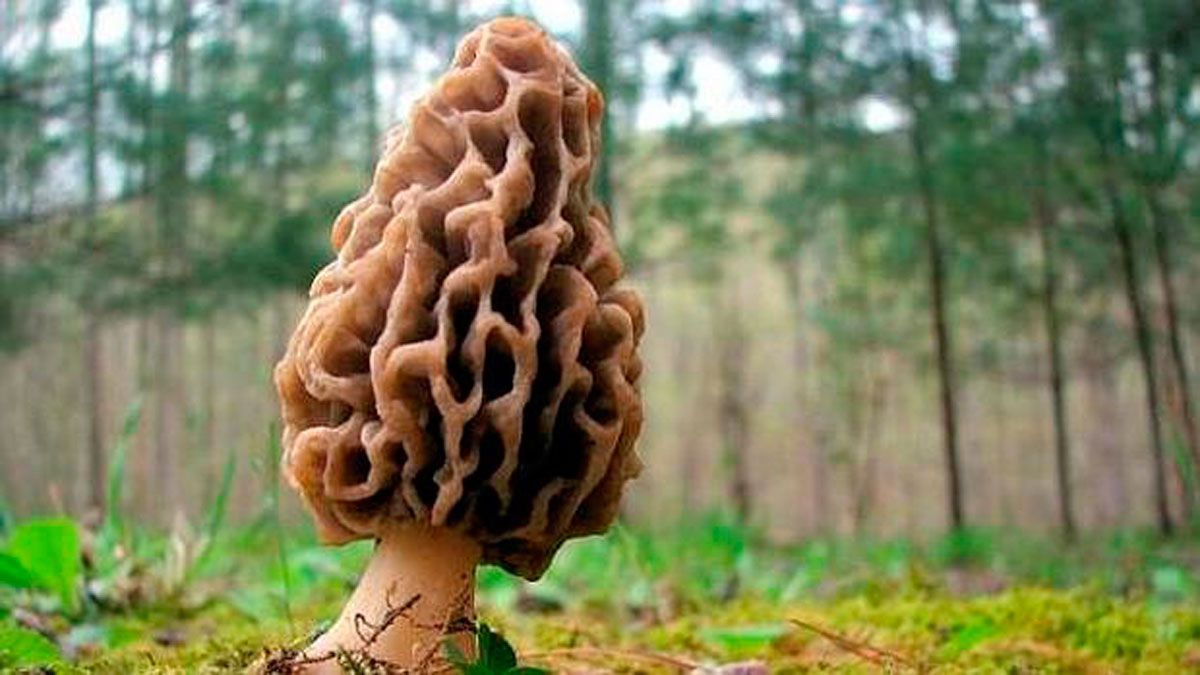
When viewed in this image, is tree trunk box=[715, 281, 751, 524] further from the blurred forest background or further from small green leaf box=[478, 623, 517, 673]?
small green leaf box=[478, 623, 517, 673]

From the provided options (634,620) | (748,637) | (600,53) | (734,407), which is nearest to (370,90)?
(600,53)

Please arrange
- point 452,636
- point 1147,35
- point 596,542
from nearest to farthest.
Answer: point 452,636 → point 596,542 → point 1147,35

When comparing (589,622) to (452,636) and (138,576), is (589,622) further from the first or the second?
(452,636)

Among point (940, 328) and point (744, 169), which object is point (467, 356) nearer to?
point (940, 328)

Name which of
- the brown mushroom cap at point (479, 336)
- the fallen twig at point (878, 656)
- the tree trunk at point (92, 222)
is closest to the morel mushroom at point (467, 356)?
the brown mushroom cap at point (479, 336)

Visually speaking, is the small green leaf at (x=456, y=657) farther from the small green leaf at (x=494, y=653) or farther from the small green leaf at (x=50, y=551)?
the small green leaf at (x=50, y=551)

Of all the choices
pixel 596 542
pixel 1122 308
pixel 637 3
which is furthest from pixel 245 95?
pixel 1122 308

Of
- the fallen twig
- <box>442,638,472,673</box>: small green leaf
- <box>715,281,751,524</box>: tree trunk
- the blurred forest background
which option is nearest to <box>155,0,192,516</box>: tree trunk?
the blurred forest background
